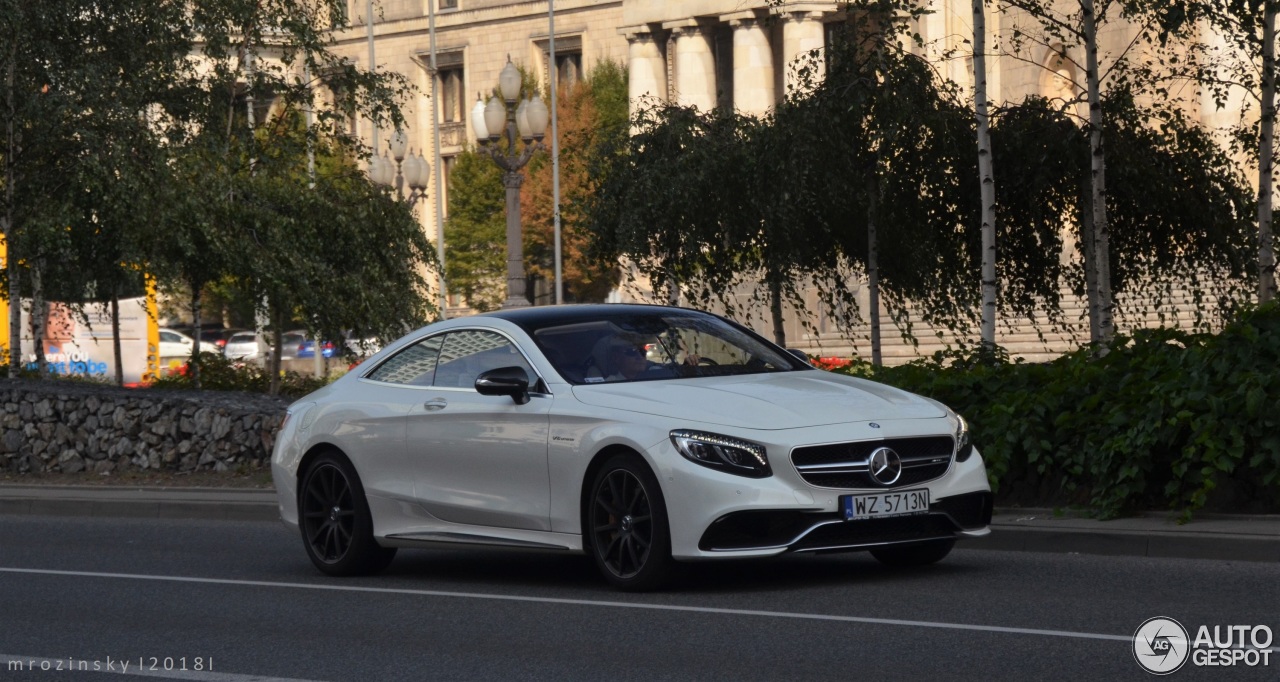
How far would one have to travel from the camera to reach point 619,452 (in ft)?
31.8

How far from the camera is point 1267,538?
Answer: 10320mm

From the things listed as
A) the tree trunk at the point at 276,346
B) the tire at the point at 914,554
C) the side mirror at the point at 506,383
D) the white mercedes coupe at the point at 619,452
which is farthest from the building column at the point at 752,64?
the side mirror at the point at 506,383

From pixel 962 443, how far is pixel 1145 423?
2328 millimetres

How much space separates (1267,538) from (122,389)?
1502 centimetres

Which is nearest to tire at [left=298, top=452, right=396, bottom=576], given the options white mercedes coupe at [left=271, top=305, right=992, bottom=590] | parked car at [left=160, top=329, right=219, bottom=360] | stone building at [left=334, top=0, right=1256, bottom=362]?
white mercedes coupe at [left=271, top=305, right=992, bottom=590]

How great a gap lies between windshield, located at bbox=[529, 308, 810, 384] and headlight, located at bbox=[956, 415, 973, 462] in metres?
1.19

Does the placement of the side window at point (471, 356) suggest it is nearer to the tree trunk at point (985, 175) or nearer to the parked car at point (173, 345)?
the tree trunk at point (985, 175)

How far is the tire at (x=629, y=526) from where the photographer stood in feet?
31.0

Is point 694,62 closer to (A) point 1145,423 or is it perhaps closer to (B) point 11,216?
(B) point 11,216

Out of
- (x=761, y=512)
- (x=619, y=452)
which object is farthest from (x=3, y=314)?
(x=761, y=512)

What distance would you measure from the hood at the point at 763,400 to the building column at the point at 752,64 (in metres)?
→ 65.1

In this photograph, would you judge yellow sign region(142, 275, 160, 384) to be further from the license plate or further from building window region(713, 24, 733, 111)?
building window region(713, 24, 733, 111)

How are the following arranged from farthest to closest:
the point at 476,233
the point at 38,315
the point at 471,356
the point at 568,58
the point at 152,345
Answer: the point at 568,58 < the point at 476,233 < the point at 152,345 < the point at 38,315 < the point at 471,356

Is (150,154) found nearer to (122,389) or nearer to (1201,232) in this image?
(122,389)
